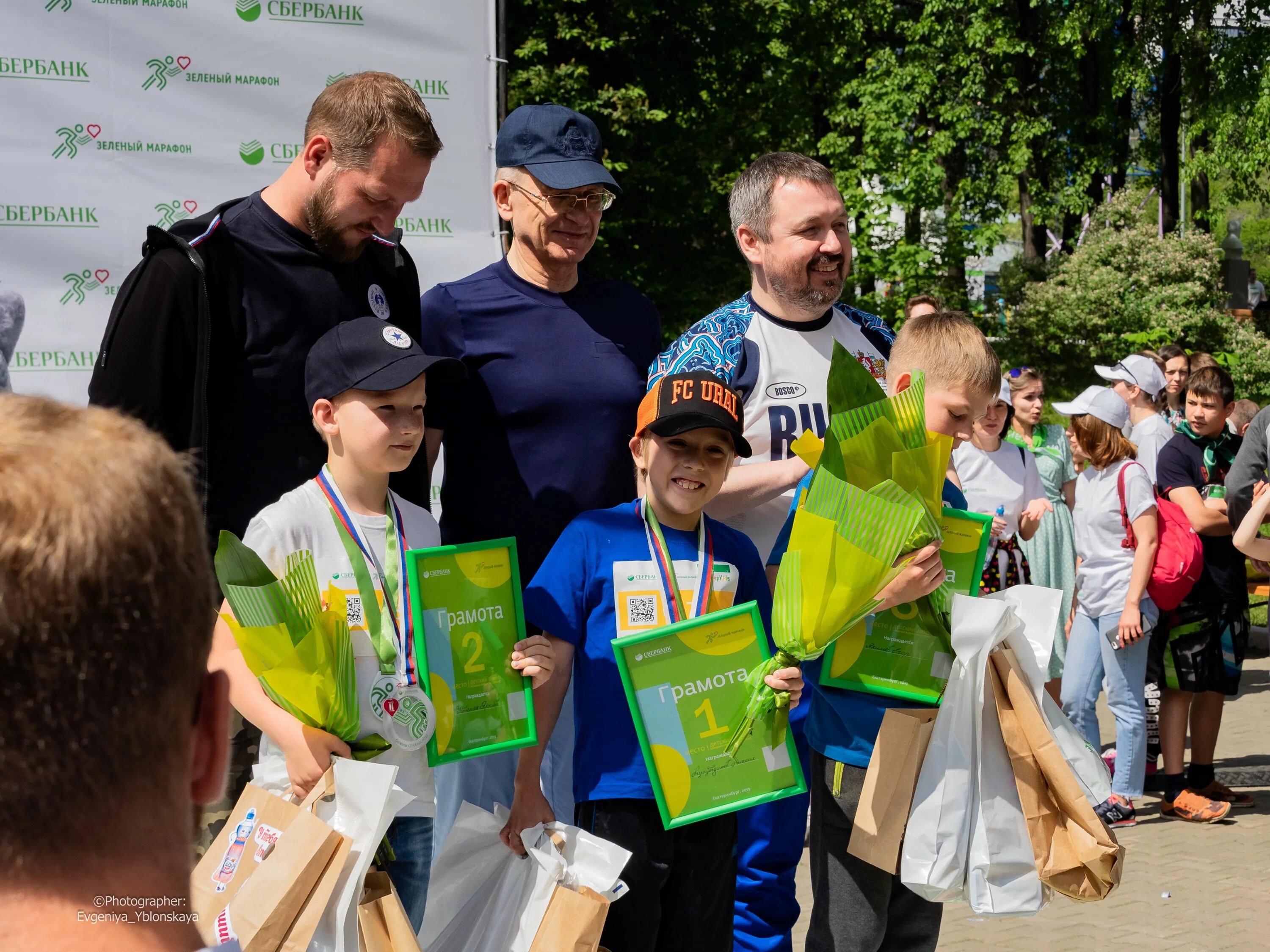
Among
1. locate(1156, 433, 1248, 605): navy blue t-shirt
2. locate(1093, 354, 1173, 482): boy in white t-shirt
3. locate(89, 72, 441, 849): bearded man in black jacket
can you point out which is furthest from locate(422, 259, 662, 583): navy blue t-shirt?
locate(1093, 354, 1173, 482): boy in white t-shirt

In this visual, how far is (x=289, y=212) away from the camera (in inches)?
124

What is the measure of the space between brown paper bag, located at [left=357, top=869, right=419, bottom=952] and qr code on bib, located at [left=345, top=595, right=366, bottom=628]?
59 centimetres

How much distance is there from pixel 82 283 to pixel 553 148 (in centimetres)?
310

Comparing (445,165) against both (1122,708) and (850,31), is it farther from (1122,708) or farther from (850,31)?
(850,31)

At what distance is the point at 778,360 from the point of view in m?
3.63

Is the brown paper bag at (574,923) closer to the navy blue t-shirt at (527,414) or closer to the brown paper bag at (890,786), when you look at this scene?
the brown paper bag at (890,786)

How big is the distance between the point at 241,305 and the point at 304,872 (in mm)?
1418

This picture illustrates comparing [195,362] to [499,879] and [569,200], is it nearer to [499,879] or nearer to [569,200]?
[569,200]

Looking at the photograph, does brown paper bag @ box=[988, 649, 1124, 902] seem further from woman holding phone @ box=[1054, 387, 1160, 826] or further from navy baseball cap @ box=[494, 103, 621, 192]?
woman holding phone @ box=[1054, 387, 1160, 826]

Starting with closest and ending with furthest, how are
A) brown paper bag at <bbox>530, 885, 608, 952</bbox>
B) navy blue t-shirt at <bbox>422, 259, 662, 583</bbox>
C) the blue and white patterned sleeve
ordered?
brown paper bag at <bbox>530, 885, 608, 952</bbox> < navy blue t-shirt at <bbox>422, 259, 662, 583</bbox> < the blue and white patterned sleeve

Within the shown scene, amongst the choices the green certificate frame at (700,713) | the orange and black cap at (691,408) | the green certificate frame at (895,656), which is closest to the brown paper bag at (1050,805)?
the green certificate frame at (895,656)

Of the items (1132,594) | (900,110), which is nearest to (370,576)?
(1132,594)

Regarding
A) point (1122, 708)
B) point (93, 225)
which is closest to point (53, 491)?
point (93, 225)

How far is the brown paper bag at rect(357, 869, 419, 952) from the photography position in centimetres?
242
